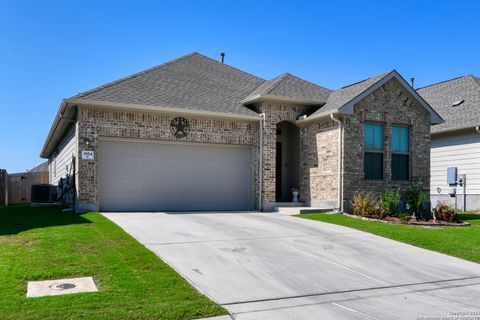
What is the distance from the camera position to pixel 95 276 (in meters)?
6.96

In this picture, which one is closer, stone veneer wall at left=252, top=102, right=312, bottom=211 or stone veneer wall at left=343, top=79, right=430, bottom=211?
stone veneer wall at left=343, top=79, right=430, bottom=211

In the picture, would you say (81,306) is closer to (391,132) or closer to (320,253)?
(320,253)

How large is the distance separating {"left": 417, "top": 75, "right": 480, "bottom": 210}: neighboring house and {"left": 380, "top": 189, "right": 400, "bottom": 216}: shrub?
5547 millimetres

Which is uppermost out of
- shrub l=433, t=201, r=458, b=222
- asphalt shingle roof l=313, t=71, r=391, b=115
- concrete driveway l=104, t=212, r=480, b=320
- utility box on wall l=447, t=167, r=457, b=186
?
asphalt shingle roof l=313, t=71, r=391, b=115

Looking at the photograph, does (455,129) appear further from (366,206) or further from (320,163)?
(366,206)

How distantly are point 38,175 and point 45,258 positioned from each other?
23418 mm

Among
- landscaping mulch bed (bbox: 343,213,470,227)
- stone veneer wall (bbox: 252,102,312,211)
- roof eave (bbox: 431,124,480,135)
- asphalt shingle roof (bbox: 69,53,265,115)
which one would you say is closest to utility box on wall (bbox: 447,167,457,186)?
roof eave (bbox: 431,124,480,135)

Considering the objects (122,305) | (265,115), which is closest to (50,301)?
(122,305)

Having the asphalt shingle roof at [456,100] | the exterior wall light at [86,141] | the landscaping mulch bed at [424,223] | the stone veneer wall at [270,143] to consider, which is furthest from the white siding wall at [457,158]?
the exterior wall light at [86,141]

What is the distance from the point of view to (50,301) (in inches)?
227

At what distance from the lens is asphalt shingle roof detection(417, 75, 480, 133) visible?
19.7m

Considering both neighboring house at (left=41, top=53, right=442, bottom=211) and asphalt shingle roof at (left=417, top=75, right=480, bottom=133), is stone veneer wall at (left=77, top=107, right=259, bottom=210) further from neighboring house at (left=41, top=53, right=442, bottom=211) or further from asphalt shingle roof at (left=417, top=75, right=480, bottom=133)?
asphalt shingle roof at (left=417, top=75, right=480, bottom=133)

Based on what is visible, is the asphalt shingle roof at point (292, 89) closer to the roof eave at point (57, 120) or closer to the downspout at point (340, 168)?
the downspout at point (340, 168)

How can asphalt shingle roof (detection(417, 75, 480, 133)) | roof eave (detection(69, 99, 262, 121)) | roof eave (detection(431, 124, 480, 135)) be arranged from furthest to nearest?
asphalt shingle roof (detection(417, 75, 480, 133))
roof eave (detection(431, 124, 480, 135))
roof eave (detection(69, 99, 262, 121))
